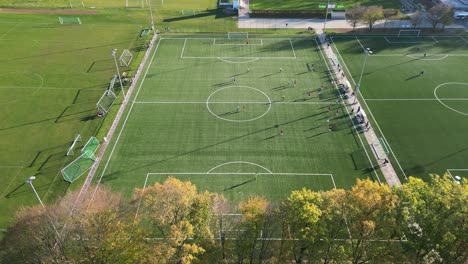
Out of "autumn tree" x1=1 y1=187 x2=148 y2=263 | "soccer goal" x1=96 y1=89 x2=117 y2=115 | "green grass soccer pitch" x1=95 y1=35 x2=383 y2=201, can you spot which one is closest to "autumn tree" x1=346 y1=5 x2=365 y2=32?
"green grass soccer pitch" x1=95 y1=35 x2=383 y2=201

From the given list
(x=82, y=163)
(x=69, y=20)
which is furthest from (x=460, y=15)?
(x=69, y=20)

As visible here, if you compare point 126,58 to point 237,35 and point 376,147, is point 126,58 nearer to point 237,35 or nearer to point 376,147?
point 237,35

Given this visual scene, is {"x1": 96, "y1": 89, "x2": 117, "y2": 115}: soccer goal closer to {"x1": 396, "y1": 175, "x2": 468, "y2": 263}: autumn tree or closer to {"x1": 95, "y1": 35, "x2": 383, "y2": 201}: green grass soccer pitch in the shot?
{"x1": 95, "y1": 35, "x2": 383, "y2": 201}: green grass soccer pitch

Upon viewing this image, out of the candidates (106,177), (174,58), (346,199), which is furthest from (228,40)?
(346,199)

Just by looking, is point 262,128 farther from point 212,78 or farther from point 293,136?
point 212,78

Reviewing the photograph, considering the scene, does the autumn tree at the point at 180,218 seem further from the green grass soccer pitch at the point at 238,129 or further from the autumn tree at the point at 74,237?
the green grass soccer pitch at the point at 238,129

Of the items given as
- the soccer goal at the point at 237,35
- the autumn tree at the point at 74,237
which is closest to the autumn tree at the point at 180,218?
the autumn tree at the point at 74,237
